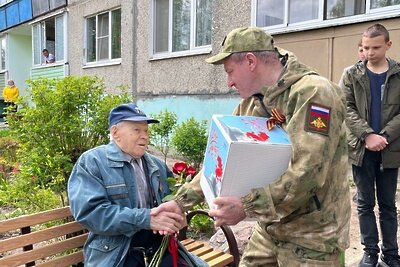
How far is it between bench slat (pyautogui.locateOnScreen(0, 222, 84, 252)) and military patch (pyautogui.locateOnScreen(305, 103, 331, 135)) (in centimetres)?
171

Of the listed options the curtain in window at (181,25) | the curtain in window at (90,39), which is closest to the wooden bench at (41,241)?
the curtain in window at (181,25)

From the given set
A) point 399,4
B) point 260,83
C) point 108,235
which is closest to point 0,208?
point 108,235

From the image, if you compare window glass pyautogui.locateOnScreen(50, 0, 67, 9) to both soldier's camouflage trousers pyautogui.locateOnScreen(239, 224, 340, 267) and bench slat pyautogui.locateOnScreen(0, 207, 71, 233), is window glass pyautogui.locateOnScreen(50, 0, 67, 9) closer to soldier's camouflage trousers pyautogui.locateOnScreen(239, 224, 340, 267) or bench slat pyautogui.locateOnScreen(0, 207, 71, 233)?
→ bench slat pyautogui.locateOnScreen(0, 207, 71, 233)

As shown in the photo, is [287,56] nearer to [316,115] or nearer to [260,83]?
[260,83]

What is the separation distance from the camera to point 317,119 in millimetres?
1510

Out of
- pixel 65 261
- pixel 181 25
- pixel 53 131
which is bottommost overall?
pixel 65 261

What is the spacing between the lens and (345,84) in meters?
3.26

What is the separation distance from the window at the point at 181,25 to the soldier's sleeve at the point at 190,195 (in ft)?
21.6

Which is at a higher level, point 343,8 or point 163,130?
point 343,8

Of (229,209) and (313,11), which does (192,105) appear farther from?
(229,209)

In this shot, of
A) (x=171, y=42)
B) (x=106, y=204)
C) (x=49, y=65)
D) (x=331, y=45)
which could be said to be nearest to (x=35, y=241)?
(x=106, y=204)

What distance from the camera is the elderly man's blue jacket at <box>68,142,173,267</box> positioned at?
2.25 meters

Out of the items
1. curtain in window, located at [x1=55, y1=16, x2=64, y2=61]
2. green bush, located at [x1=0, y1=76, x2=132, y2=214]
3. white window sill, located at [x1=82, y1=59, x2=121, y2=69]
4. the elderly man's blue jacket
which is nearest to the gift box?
the elderly man's blue jacket

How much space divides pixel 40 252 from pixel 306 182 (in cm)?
169
